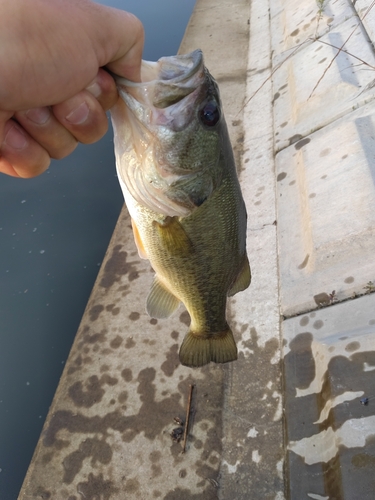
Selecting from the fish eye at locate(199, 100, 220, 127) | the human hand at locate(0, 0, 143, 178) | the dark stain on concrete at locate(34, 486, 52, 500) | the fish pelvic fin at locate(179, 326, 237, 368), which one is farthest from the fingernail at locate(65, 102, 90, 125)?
the dark stain on concrete at locate(34, 486, 52, 500)

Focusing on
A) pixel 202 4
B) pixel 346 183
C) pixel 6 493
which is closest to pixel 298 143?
pixel 346 183

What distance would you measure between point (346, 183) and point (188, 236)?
5.19 ft

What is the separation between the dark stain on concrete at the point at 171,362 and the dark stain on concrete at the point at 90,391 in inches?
11.5

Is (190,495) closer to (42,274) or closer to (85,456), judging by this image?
(85,456)

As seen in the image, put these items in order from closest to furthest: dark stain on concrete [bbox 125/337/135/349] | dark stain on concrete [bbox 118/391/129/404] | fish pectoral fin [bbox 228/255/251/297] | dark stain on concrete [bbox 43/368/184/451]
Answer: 1. fish pectoral fin [bbox 228/255/251/297]
2. dark stain on concrete [bbox 43/368/184/451]
3. dark stain on concrete [bbox 118/391/129/404]
4. dark stain on concrete [bbox 125/337/135/349]

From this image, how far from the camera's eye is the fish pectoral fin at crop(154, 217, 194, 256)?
1442 mm

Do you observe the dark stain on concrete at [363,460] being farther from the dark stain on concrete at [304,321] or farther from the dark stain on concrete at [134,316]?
the dark stain on concrete at [134,316]

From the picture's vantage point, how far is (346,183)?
2.62m

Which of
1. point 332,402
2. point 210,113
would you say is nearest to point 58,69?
point 210,113

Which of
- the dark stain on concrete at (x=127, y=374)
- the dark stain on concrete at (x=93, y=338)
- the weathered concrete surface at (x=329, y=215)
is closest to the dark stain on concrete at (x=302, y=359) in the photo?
the weathered concrete surface at (x=329, y=215)

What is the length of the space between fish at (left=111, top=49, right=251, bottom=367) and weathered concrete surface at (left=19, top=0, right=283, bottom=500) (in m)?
0.72

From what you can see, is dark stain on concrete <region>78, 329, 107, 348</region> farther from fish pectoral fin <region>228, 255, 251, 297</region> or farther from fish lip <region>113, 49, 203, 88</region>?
fish lip <region>113, 49, 203, 88</region>

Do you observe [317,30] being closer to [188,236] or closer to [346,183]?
[346,183]

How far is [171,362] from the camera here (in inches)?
93.5
